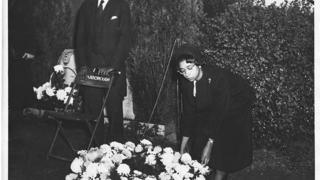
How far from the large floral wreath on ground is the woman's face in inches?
25.0

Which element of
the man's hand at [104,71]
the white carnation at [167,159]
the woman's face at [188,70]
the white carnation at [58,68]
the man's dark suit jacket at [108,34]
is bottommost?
the white carnation at [167,159]

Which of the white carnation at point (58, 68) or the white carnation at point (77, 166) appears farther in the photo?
the white carnation at point (58, 68)

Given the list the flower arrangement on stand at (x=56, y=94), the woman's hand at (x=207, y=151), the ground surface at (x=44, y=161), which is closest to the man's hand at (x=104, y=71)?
the flower arrangement on stand at (x=56, y=94)

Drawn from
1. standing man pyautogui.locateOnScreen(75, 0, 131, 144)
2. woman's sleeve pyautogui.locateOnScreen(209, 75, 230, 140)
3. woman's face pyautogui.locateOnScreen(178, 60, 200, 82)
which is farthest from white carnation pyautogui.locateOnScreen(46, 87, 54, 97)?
woman's sleeve pyautogui.locateOnScreen(209, 75, 230, 140)

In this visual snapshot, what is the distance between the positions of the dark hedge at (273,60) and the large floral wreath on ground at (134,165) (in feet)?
5.58

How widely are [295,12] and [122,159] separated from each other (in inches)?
85.1

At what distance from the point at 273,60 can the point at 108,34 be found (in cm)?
161

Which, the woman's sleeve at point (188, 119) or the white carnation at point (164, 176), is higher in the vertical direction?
the woman's sleeve at point (188, 119)

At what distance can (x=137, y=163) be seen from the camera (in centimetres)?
250

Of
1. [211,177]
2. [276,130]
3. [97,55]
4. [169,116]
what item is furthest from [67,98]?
[276,130]

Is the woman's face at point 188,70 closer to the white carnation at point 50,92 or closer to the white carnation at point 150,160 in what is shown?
the white carnation at point 150,160

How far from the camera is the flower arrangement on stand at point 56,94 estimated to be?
4.52 m

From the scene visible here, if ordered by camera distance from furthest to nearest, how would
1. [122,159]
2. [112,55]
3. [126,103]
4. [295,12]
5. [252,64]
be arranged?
1. [126,103]
2. [112,55]
3. [252,64]
4. [295,12]
5. [122,159]

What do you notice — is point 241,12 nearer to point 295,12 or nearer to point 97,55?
point 295,12
